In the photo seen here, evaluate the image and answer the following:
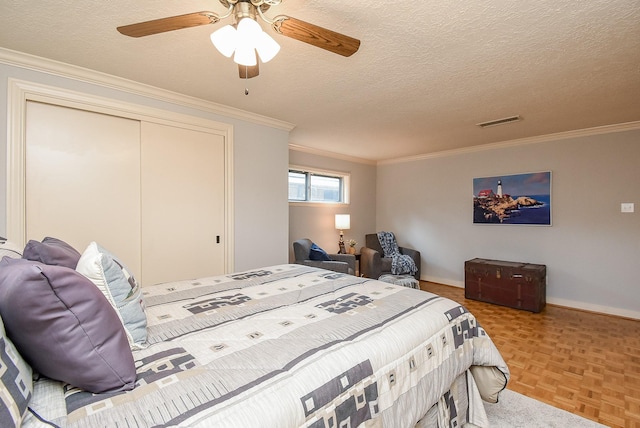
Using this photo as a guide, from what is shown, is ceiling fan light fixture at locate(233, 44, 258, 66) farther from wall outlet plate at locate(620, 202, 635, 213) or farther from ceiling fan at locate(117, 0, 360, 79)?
wall outlet plate at locate(620, 202, 635, 213)

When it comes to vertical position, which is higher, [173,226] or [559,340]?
[173,226]

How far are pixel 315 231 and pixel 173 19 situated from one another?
396 cm

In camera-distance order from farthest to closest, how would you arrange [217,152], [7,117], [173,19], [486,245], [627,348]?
[486,245] < [217,152] < [627,348] < [7,117] < [173,19]

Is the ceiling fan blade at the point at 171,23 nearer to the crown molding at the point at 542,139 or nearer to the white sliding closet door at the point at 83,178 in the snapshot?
the white sliding closet door at the point at 83,178

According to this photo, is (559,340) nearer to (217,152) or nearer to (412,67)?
(412,67)

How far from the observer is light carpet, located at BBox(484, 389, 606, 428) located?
176 cm

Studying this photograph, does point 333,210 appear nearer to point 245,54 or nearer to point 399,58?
point 399,58

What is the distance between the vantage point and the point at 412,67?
86.7 inches

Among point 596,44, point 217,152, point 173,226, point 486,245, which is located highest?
point 596,44

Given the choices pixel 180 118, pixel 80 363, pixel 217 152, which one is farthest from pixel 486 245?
pixel 80 363

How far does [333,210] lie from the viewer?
17.6 ft

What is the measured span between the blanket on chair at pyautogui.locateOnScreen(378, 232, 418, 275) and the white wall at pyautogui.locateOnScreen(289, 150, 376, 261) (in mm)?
574

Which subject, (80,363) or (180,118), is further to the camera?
(180,118)

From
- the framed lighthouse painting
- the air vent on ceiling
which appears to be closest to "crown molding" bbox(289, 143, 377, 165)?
the framed lighthouse painting
